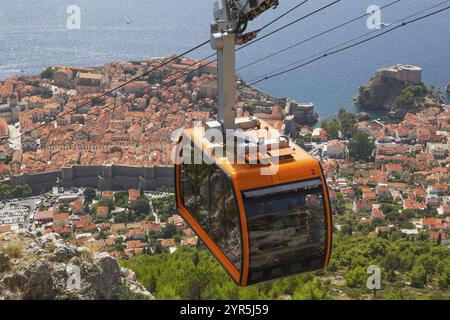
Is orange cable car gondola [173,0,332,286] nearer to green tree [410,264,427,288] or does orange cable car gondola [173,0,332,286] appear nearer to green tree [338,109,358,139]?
green tree [410,264,427,288]

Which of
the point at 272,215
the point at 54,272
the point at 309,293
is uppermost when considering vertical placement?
the point at 272,215

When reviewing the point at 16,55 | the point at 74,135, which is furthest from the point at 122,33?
the point at 74,135

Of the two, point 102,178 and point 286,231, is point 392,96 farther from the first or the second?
point 286,231

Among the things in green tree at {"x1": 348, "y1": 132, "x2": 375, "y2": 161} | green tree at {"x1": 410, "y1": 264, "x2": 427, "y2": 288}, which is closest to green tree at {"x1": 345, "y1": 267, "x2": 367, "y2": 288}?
green tree at {"x1": 410, "y1": 264, "x2": 427, "y2": 288}

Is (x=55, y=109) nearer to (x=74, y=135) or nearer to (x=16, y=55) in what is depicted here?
(x=74, y=135)

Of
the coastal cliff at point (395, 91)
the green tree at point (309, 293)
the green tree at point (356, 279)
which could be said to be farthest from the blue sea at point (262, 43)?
the green tree at point (309, 293)

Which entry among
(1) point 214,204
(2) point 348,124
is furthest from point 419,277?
(2) point 348,124

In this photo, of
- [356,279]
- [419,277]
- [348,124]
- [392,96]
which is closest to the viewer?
[356,279]
